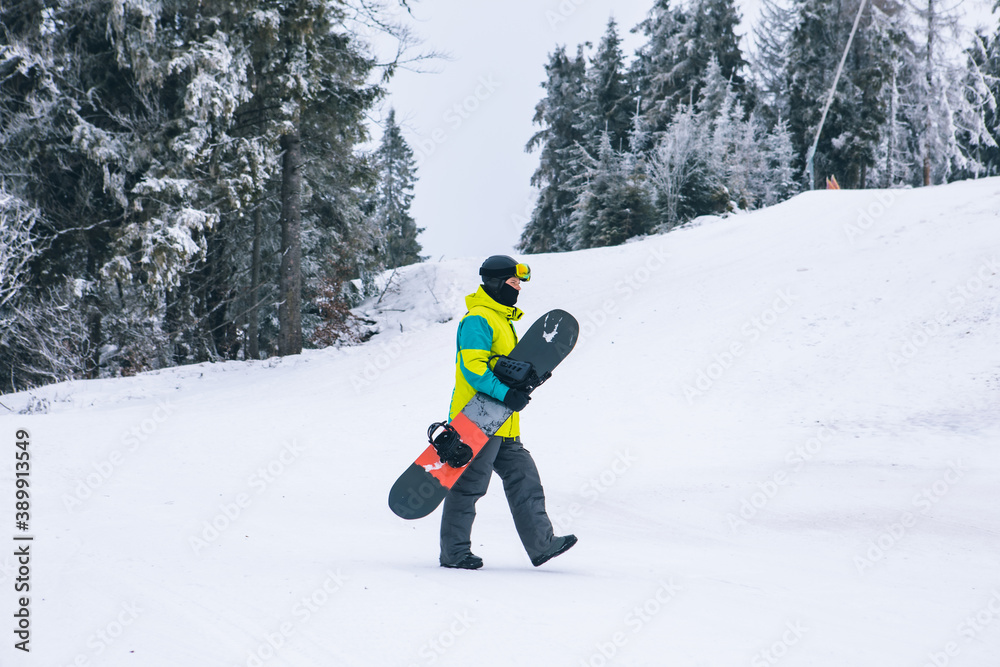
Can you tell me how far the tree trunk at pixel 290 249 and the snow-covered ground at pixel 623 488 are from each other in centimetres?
101

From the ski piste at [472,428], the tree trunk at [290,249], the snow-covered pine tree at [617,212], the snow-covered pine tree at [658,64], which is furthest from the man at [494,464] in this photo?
the snow-covered pine tree at [658,64]

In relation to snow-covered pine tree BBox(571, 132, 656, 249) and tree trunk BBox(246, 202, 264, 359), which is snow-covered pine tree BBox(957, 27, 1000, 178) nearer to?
snow-covered pine tree BBox(571, 132, 656, 249)

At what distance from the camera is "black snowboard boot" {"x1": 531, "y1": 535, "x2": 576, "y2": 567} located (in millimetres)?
3873

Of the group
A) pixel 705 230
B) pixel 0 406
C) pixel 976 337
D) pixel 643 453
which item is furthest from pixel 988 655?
pixel 705 230

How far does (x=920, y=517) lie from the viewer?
17.8 feet

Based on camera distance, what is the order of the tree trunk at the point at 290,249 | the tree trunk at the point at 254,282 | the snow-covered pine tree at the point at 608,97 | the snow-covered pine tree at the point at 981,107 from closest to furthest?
the tree trunk at the point at 290,249
the tree trunk at the point at 254,282
the snow-covered pine tree at the point at 981,107
the snow-covered pine tree at the point at 608,97

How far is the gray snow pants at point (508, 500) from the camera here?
387 cm

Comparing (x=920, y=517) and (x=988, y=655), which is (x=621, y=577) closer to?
(x=988, y=655)

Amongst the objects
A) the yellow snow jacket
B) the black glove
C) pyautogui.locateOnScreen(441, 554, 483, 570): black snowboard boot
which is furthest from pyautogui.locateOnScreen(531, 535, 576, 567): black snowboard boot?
the black glove

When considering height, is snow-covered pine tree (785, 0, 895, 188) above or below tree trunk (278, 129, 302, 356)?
above

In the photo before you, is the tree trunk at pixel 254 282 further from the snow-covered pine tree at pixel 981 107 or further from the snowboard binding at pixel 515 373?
the snow-covered pine tree at pixel 981 107

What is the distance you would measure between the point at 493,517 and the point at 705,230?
1350cm

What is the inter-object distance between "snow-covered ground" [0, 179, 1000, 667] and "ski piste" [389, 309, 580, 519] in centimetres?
39

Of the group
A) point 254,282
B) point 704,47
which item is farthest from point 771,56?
point 254,282
